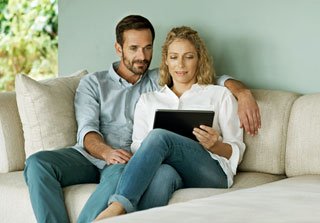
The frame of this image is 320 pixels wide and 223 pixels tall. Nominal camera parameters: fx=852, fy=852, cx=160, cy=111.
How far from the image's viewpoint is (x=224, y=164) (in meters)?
3.53

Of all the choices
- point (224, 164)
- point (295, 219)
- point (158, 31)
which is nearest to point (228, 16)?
point (158, 31)

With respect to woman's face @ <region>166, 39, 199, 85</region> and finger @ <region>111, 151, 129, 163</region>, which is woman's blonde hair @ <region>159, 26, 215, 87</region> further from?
finger @ <region>111, 151, 129, 163</region>

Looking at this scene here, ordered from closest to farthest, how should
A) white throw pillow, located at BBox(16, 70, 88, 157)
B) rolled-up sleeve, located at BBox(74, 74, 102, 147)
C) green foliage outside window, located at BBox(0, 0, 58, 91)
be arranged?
rolled-up sleeve, located at BBox(74, 74, 102, 147) < white throw pillow, located at BBox(16, 70, 88, 157) < green foliage outside window, located at BBox(0, 0, 58, 91)

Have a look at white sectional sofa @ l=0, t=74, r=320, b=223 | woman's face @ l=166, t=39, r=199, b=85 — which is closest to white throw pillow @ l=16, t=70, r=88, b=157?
white sectional sofa @ l=0, t=74, r=320, b=223

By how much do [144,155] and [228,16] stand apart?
3.58 feet

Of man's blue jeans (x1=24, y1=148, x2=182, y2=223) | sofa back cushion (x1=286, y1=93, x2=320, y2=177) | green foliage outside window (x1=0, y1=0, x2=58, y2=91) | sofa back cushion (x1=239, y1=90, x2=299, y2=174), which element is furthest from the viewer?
green foliage outside window (x1=0, y1=0, x2=58, y2=91)

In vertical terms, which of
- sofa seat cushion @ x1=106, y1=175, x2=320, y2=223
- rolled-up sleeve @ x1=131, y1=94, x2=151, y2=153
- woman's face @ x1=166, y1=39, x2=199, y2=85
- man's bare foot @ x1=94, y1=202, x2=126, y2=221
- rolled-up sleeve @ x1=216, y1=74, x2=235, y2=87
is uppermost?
woman's face @ x1=166, y1=39, x2=199, y2=85

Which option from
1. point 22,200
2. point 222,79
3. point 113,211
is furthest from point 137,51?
point 113,211

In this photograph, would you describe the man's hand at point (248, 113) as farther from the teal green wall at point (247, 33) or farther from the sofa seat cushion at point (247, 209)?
the sofa seat cushion at point (247, 209)

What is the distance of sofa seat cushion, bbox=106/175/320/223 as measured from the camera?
7.62 feet

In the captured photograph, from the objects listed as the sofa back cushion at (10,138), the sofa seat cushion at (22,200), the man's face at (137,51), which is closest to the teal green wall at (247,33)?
the man's face at (137,51)

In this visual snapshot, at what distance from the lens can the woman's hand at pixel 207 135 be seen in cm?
344

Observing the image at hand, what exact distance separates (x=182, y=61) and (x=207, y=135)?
439 mm

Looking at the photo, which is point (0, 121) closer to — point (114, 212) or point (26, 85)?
point (26, 85)
